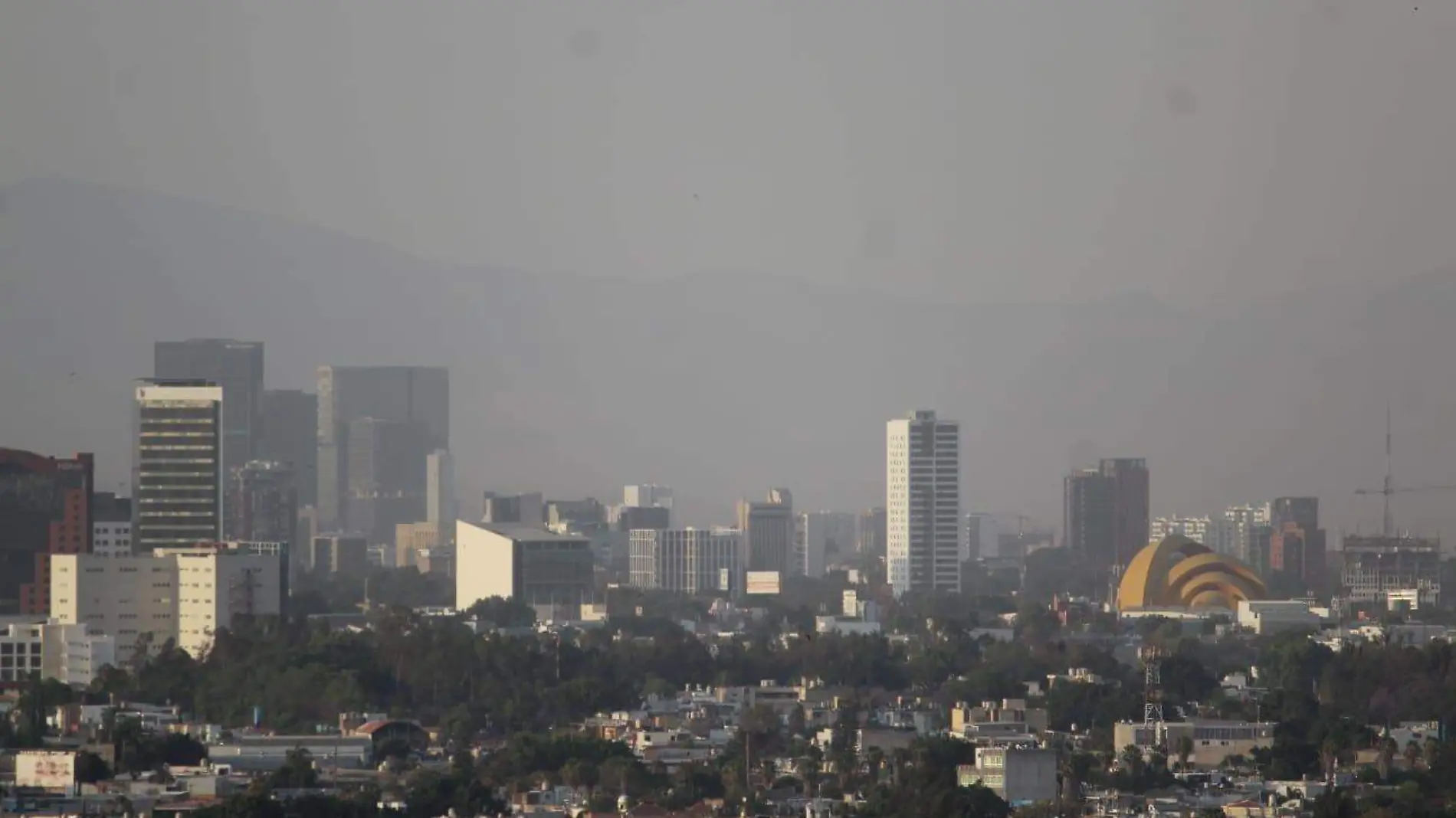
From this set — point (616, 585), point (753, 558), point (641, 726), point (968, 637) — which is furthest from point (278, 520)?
point (641, 726)

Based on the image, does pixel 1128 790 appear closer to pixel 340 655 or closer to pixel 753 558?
pixel 340 655

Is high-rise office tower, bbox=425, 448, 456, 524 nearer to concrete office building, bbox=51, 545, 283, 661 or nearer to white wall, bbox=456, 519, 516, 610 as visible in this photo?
white wall, bbox=456, 519, 516, 610

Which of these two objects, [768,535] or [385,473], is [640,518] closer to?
[768,535]

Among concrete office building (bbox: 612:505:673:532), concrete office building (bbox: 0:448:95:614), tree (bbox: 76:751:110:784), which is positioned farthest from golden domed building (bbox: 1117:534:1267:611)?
tree (bbox: 76:751:110:784)

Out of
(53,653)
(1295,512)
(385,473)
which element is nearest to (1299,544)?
(1295,512)

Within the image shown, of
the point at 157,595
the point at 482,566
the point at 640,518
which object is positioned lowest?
the point at 157,595
